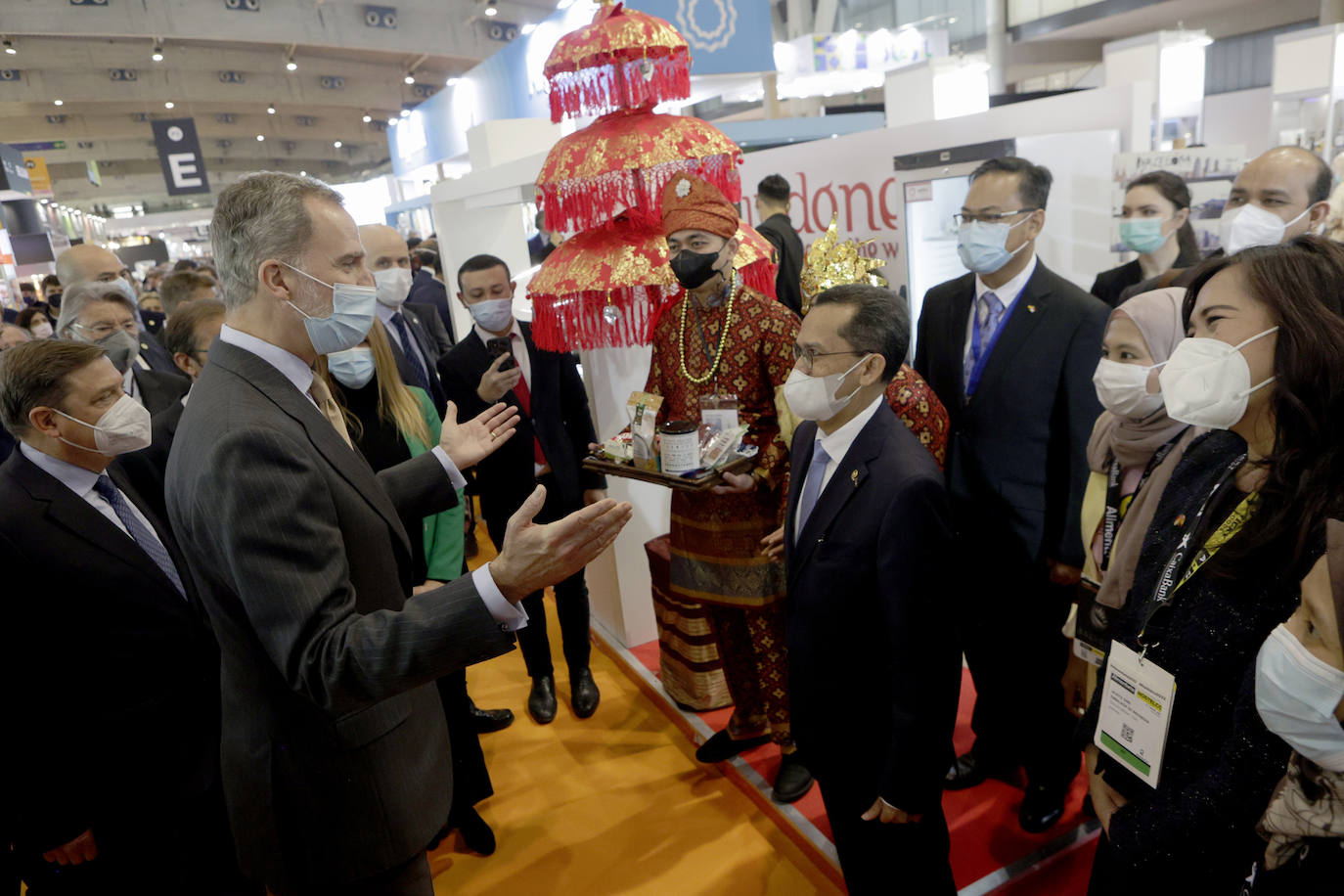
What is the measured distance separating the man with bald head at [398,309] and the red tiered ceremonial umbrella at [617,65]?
1.26 metres

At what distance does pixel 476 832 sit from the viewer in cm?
272

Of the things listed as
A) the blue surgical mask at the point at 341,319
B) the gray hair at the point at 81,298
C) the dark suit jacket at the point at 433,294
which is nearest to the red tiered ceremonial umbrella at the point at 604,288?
the blue surgical mask at the point at 341,319

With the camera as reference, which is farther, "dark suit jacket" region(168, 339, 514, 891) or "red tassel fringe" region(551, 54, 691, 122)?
"red tassel fringe" region(551, 54, 691, 122)

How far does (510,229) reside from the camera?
5.89m

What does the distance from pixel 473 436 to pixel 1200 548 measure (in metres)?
1.51

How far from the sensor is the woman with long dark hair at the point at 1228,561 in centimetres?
118

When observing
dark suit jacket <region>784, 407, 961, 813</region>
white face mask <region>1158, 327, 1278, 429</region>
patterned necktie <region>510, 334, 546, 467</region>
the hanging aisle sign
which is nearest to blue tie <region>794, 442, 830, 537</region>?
dark suit jacket <region>784, 407, 961, 813</region>

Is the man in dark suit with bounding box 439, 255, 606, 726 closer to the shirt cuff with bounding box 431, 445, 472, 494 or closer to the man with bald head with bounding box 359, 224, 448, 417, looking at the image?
the man with bald head with bounding box 359, 224, 448, 417

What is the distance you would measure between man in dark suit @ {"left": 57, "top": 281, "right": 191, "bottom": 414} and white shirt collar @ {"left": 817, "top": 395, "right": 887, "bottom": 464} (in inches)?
100

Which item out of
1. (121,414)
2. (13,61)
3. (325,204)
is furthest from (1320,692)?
(13,61)

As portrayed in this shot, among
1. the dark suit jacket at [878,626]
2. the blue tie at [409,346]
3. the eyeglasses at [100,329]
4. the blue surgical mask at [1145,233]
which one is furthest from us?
the blue tie at [409,346]

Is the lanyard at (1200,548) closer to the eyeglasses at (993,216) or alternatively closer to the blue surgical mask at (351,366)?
the eyeglasses at (993,216)

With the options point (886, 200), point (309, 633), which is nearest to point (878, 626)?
point (309, 633)

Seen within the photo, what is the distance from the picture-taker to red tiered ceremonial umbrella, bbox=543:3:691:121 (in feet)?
8.44
